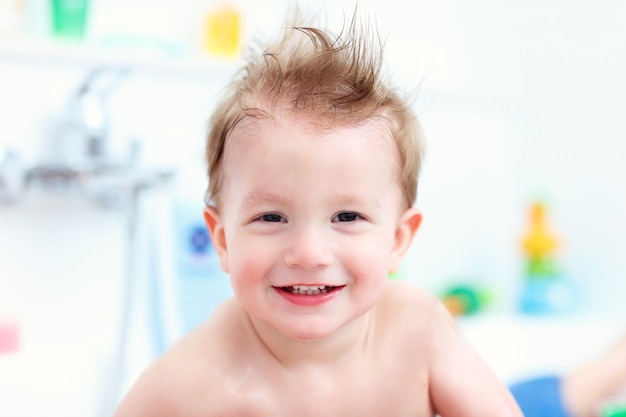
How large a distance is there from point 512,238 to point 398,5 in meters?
0.63

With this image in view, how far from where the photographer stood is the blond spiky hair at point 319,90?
75cm

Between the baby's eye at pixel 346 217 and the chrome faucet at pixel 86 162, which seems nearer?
the baby's eye at pixel 346 217

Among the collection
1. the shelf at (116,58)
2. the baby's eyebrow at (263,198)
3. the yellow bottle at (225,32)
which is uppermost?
the yellow bottle at (225,32)

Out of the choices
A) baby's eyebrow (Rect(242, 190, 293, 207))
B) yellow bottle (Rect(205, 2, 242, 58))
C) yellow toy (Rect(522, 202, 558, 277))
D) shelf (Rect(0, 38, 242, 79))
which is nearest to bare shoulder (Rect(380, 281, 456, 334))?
baby's eyebrow (Rect(242, 190, 293, 207))

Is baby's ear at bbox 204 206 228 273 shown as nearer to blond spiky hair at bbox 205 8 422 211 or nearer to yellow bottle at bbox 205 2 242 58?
blond spiky hair at bbox 205 8 422 211

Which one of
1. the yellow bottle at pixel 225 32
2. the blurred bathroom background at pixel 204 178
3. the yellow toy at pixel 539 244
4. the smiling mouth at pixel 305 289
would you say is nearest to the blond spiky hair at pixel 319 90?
the smiling mouth at pixel 305 289

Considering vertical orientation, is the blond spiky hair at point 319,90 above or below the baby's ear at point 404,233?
above

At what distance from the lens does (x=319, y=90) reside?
0.75 meters

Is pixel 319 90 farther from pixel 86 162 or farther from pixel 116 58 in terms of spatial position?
pixel 116 58

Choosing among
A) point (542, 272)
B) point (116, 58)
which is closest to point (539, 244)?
point (542, 272)

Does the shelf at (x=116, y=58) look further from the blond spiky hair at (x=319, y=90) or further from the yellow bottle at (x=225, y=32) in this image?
the blond spiky hair at (x=319, y=90)

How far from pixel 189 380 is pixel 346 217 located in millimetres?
230

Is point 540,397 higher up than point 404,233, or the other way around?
point 404,233

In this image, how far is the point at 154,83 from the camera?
61.3 inches
